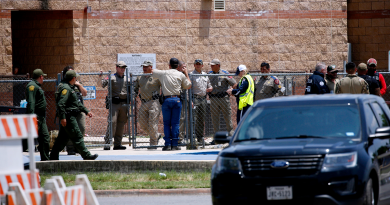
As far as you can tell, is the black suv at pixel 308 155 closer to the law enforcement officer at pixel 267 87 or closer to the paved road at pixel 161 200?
the paved road at pixel 161 200

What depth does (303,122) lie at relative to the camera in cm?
741

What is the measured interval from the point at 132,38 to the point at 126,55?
58 centimetres

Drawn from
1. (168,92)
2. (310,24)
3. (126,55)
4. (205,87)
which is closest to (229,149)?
(168,92)

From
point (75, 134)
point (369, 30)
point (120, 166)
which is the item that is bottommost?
point (120, 166)

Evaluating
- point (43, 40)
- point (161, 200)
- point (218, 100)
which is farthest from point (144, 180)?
point (43, 40)

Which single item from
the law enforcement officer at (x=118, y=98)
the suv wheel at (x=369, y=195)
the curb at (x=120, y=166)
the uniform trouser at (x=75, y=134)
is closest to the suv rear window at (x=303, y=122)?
the suv wheel at (x=369, y=195)

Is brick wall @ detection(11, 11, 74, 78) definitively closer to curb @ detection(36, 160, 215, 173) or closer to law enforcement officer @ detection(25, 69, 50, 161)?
law enforcement officer @ detection(25, 69, 50, 161)

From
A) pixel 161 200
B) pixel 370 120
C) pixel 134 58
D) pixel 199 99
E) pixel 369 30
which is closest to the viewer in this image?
pixel 370 120

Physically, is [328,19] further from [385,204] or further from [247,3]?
[385,204]

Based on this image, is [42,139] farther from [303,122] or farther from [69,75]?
[303,122]

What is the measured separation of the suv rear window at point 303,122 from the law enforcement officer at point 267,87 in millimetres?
7339

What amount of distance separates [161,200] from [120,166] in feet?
7.49

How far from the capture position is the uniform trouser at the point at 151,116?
599 inches

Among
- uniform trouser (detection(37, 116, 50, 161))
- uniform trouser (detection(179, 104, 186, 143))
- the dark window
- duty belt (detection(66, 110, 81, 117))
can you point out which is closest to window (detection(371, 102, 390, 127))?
the dark window
